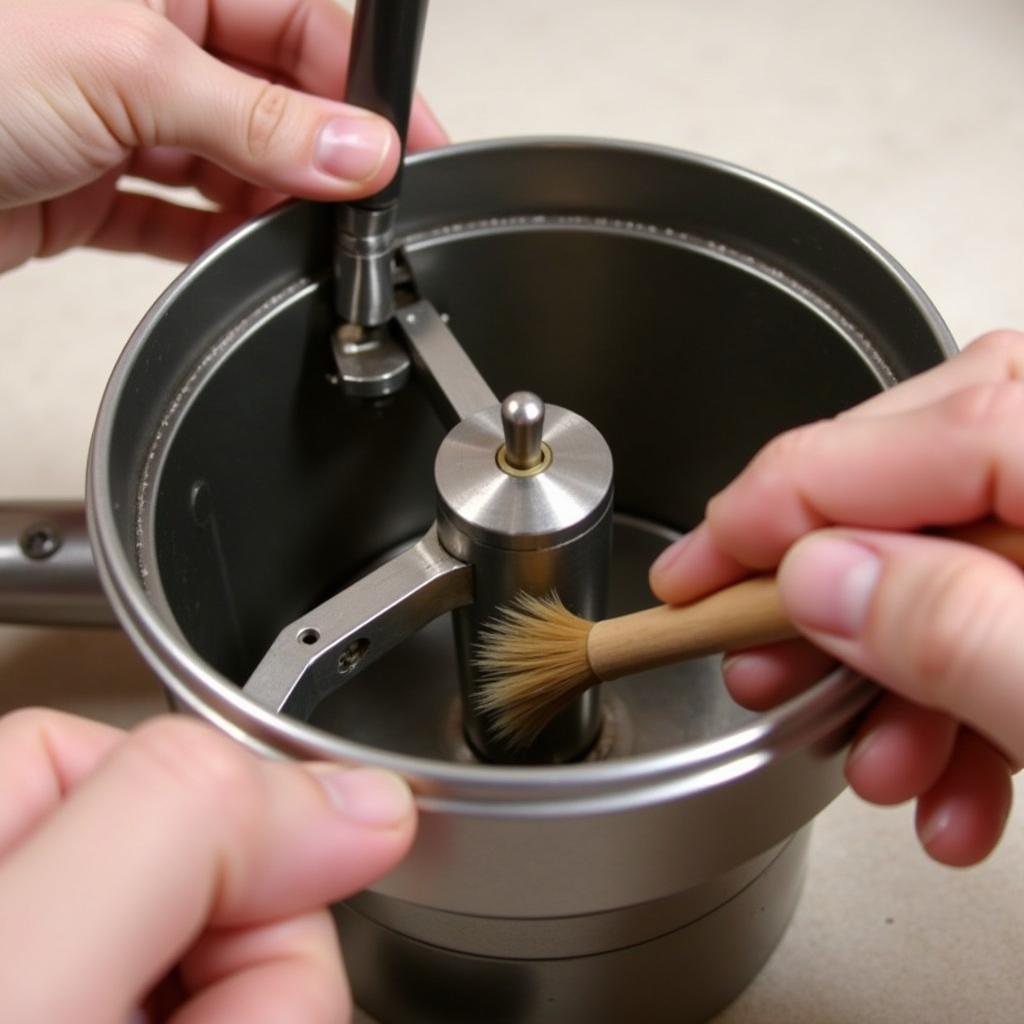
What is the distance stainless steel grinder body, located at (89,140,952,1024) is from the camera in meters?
0.34

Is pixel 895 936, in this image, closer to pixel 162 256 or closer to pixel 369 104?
pixel 369 104

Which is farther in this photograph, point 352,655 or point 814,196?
point 814,196

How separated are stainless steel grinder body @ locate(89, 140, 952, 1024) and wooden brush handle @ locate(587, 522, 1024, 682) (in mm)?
30

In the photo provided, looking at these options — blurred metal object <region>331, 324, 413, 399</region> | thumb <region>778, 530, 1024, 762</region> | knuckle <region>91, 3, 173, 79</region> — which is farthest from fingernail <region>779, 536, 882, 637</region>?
knuckle <region>91, 3, 173, 79</region>

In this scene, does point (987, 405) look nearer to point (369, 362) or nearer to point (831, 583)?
point (831, 583)

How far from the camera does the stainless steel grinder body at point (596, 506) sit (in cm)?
34

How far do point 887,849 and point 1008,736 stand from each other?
0.86ft

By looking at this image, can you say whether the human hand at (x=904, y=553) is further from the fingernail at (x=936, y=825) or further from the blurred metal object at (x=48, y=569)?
the blurred metal object at (x=48, y=569)

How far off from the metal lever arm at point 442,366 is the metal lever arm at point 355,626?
0.07m

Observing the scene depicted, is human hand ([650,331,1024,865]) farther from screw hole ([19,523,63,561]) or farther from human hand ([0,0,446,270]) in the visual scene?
screw hole ([19,523,63,561])

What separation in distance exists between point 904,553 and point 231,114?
1.15 feet

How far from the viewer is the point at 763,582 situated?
37cm

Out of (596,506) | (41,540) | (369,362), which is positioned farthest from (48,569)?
(596,506)

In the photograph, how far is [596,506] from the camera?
44cm
